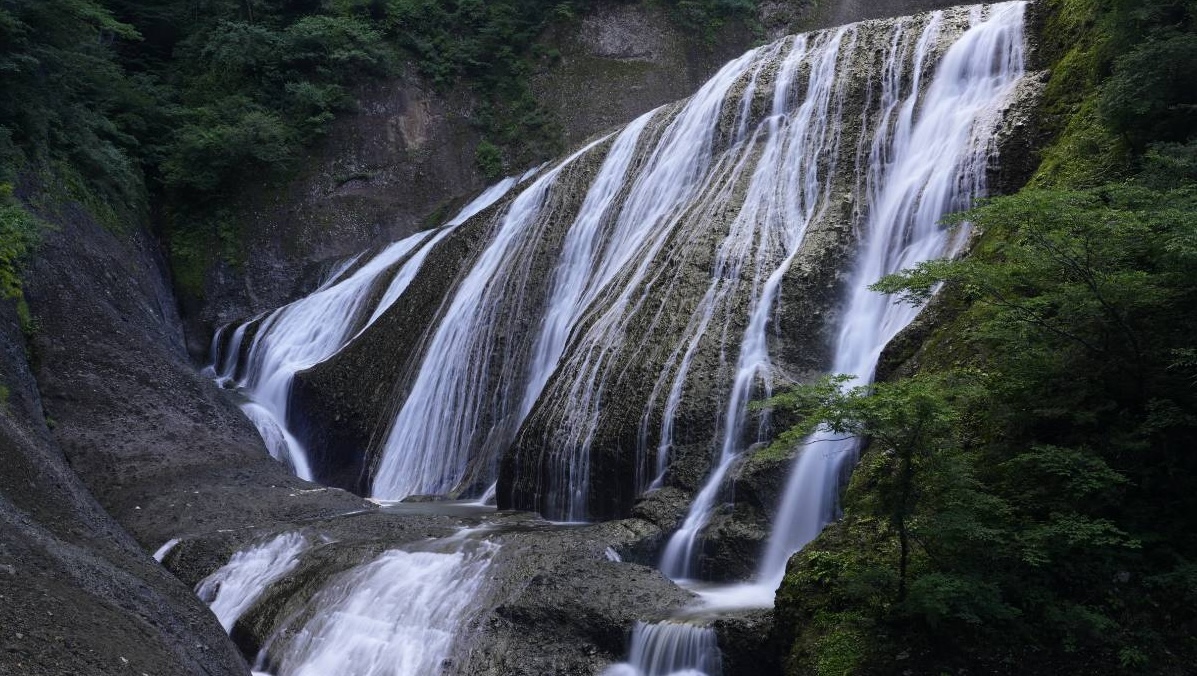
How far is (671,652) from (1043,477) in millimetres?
3408

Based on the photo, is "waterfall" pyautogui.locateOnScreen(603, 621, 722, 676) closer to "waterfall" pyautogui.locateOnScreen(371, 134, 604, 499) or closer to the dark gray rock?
the dark gray rock

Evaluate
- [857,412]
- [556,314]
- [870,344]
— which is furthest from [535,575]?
[556,314]

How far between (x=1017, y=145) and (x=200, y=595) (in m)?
12.1

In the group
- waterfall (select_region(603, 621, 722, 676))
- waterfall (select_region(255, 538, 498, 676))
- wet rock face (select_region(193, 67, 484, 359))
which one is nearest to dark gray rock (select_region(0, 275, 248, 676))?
waterfall (select_region(255, 538, 498, 676))

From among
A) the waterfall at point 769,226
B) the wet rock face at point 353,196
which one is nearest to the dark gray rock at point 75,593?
the waterfall at point 769,226

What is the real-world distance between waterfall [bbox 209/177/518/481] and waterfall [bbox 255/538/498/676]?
9.78 meters

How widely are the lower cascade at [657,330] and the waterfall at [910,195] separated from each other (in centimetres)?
4

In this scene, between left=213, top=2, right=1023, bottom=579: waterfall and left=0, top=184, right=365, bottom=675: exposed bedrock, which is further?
left=213, top=2, right=1023, bottom=579: waterfall

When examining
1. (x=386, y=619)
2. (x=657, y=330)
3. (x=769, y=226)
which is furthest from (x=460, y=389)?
(x=386, y=619)

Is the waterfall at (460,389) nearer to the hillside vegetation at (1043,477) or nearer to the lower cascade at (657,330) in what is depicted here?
the lower cascade at (657,330)

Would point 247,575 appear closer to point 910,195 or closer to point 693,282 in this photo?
point 693,282

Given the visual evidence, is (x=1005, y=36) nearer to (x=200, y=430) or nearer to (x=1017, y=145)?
(x=1017, y=145)

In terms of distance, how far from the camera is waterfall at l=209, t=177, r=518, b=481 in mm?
20500

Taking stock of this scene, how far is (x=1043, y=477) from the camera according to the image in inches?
290
